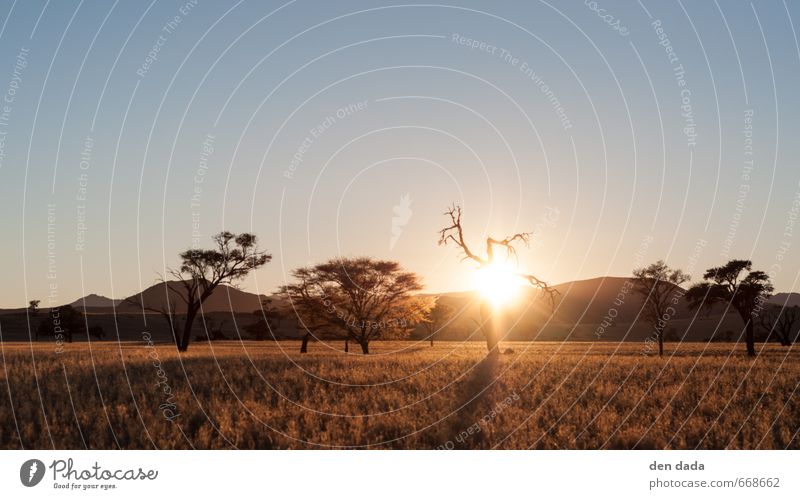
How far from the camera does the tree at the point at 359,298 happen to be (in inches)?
2317

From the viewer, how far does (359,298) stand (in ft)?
193

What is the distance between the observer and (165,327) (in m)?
148

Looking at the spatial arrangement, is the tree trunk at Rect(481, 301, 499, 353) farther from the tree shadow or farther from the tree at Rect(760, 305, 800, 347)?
the tree at Rect(760, 305, 800, 347)

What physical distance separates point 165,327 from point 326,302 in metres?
99.9

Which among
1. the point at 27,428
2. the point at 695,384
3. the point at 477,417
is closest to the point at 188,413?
the point at 27,428

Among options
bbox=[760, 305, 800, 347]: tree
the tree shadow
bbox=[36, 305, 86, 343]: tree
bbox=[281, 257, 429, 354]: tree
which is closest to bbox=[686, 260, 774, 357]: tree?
bbox=[760, 305, 800, 347]: tree

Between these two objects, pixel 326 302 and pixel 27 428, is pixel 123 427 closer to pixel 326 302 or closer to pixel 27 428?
pixel 27 428

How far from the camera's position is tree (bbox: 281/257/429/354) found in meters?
58.8

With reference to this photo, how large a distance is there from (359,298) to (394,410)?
43.3m
